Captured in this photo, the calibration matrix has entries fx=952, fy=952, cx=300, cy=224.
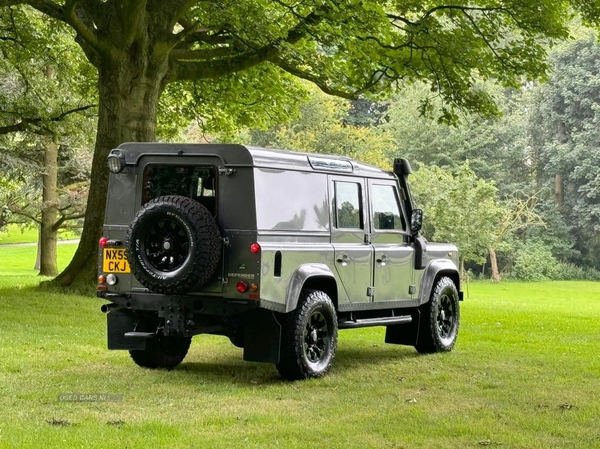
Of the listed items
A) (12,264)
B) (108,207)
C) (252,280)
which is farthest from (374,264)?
(12,264)

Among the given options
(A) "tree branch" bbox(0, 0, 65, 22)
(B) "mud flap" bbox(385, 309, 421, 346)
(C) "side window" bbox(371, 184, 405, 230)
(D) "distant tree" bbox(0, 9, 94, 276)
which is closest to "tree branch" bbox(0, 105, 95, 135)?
(D) "distant tree" bbox(0, 9, 94, 276)

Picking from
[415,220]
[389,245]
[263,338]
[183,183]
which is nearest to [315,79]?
[415,220]

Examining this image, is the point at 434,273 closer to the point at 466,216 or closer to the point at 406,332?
the point at 406,332

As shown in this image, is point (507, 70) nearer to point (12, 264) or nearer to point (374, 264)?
point (374, 264)

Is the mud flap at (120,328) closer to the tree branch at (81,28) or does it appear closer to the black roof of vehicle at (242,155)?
the black roof of vehicle at (242,155)

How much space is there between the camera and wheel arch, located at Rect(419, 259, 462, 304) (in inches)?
489

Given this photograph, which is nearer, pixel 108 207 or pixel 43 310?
pixel 108 207

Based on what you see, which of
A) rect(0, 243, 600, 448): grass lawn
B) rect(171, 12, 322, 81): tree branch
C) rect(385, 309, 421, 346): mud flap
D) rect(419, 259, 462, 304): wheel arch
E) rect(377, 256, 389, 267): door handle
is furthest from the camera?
rect(171, 12, 322, 81): tree branch

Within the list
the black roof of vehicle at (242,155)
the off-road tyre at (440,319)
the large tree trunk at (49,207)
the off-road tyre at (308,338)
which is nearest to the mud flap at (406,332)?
the off-road tyre at (440,319)

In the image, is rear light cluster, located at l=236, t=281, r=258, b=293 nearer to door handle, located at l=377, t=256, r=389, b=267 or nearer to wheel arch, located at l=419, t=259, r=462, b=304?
door handle, located at l=377, t=256, r=389, b=267

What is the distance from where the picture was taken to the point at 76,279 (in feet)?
60.6

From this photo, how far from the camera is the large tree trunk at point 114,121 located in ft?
59.7

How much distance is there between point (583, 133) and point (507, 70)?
36.5 m

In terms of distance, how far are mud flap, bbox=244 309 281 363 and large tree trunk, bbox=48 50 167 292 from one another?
365 inches
